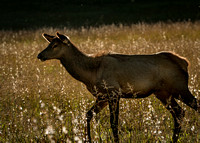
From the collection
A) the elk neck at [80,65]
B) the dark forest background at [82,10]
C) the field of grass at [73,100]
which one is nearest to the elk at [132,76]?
the elk neck at [80,65]

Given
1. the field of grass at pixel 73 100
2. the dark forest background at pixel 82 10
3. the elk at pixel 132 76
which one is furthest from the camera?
the dark forest background at pixel 82 10

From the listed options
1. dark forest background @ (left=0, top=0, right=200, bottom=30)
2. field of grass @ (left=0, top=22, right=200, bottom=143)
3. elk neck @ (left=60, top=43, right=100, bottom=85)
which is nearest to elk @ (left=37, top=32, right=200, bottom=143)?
elk neck @ (left=60, top=43, right=100, bottom=85)

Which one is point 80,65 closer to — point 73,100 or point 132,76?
point 132,76

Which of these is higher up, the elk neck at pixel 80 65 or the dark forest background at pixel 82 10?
the dark forest background at pixel 82 10

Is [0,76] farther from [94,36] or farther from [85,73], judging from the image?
[94,36]

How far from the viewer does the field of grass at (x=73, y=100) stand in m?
3.43

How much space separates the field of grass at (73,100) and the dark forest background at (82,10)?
42.4 ft

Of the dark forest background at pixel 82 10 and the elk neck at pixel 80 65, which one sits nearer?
the elk neck at pixel 80 65

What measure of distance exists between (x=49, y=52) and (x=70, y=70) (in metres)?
0.44

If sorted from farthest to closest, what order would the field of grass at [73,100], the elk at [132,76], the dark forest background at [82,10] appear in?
the dark forest background at [82,10] < the elk at [132,76] < the field of grass at [73,100]

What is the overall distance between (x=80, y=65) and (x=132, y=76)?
2.80 ft

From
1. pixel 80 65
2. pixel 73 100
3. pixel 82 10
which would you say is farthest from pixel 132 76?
pixel 82 10

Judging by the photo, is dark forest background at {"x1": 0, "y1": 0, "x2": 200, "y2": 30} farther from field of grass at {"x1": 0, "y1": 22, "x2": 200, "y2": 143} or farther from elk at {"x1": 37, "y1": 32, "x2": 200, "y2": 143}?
elk at {"x1": 37, "y1": 32, "x2": 200, "y2": 143}

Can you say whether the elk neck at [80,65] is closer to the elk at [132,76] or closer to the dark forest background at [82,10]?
the elk at [132,76]
